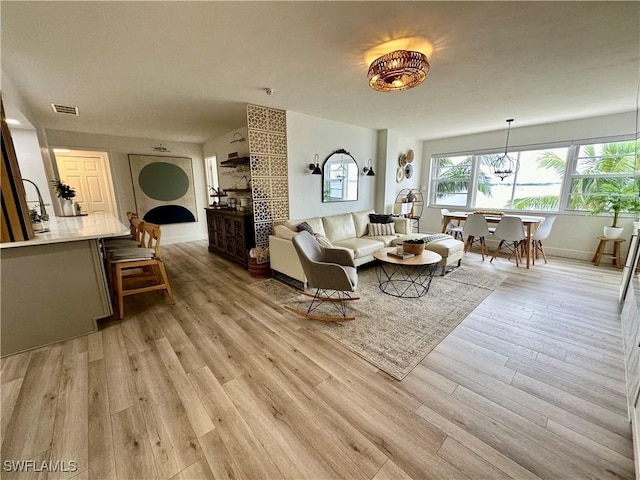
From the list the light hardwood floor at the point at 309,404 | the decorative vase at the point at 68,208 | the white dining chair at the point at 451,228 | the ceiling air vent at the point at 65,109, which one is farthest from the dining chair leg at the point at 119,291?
the white dining chair at the point at 451,228

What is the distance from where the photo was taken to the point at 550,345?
2.07 m

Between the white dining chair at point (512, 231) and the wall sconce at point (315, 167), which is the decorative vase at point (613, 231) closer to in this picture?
the white dining chair at point (512, 231)

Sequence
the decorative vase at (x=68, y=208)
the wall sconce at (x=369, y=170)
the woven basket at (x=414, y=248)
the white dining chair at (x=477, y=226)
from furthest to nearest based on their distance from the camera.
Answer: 1. the wall sconce at (x=369, y=170)
2. the white dining chair at (x=477, y=226)
3. the decorative vase at (x=68, y=208)
4. the woven basket at (x=414, y=248)

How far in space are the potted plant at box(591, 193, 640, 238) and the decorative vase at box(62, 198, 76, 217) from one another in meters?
8.25

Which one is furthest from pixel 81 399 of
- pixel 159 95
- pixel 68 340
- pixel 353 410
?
pixel 159 95

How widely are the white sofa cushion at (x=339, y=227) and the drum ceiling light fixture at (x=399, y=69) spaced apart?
2.31 metres

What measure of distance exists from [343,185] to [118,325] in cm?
389

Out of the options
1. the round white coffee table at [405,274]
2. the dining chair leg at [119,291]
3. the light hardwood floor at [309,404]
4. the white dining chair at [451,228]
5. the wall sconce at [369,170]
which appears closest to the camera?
the light hardwood floor at [309,404]

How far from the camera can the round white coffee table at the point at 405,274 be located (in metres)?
2.84

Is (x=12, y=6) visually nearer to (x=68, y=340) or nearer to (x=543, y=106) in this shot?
(x=68, y=340)

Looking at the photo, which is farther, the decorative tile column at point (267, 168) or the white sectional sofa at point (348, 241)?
the decorative tile column at point (267, 168)

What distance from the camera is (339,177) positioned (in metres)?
4.63

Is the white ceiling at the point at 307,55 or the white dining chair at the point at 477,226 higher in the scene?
the white ceiling at the point at 307,55

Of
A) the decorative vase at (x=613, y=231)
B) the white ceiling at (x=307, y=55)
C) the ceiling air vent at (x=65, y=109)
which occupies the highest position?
the ceiling air vent at (x=65, y=109)
